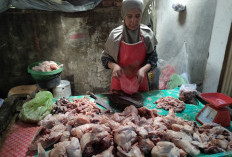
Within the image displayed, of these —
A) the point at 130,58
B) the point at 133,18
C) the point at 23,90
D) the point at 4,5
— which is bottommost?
the point at 23,90

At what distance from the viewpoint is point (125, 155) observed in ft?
6.07

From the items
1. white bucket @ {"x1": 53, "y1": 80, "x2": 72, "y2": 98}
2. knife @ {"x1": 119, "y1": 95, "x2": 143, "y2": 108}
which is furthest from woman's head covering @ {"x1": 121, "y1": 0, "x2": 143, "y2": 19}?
white bucket @ {"x1": 53, "y1": 80, "x2": 72, "y2": 98}

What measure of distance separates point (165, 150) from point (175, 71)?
12.7 feet

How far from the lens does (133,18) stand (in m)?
2.98

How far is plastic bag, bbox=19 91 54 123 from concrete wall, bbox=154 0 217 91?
385 cm

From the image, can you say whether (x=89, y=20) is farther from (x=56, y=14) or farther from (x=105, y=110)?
(x=105, y=110)

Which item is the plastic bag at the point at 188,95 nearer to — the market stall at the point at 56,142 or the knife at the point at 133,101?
the market stall at the point at 56,142

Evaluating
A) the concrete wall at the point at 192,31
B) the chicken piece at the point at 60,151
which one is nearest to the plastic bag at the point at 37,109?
the chicken piece at the point at 60,151

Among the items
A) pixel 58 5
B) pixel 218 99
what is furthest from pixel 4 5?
pixel 218 99

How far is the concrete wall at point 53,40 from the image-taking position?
18.5 feet

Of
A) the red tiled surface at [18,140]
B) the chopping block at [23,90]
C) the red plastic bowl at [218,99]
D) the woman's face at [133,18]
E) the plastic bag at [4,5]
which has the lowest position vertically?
the chopping block at [23,90]

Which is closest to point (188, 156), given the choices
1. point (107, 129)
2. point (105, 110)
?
point (107, 129)

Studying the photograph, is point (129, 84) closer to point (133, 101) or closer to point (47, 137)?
point (133, 101)

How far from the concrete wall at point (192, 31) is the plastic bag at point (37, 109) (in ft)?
12.6
